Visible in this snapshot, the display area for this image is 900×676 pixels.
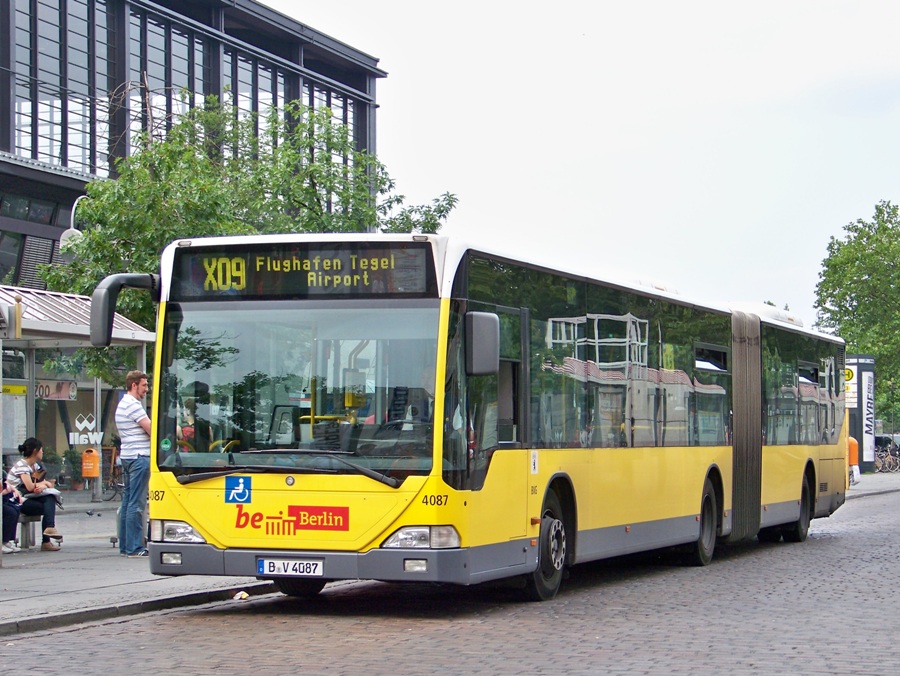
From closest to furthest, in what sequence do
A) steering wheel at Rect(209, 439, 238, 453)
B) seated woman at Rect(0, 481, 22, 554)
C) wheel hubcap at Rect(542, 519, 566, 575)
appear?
1. steering wheel at Rect(209, 439, 238, 453)
2. wheel hubcap at Rect(542, 519, 566, 575)
3. seated woman at Rect(0, 481, 22, 554)

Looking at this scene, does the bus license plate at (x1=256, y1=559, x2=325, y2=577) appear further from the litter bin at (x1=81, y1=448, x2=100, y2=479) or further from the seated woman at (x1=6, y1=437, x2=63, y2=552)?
the litter bin at (x1=81, y1=448, x2=100, y2=479)

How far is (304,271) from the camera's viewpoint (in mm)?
11922

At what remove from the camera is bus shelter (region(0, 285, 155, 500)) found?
16.6 m

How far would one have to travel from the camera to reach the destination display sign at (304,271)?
38.3 ft

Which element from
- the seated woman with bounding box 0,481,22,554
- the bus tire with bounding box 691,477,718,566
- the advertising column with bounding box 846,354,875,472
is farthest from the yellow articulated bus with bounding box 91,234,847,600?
the advertising column with bounding box 846,354,875,472

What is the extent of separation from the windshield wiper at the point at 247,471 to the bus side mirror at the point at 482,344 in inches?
51.0

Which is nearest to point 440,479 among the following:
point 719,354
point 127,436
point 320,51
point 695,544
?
point 127,436

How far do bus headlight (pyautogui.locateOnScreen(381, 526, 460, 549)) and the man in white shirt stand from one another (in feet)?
17.2

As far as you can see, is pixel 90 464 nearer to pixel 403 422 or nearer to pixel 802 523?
pixel 802 523

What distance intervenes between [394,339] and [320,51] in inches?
1973

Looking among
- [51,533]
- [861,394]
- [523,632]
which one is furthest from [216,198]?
[861,394]

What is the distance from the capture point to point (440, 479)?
11.3 m

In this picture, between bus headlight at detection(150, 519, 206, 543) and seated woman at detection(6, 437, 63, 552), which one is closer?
bus headlight at detection(150, 519, 206, 543)

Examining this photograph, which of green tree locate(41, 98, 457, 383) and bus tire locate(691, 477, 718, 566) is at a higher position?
green tree locate(41, 98, 457, 383)
